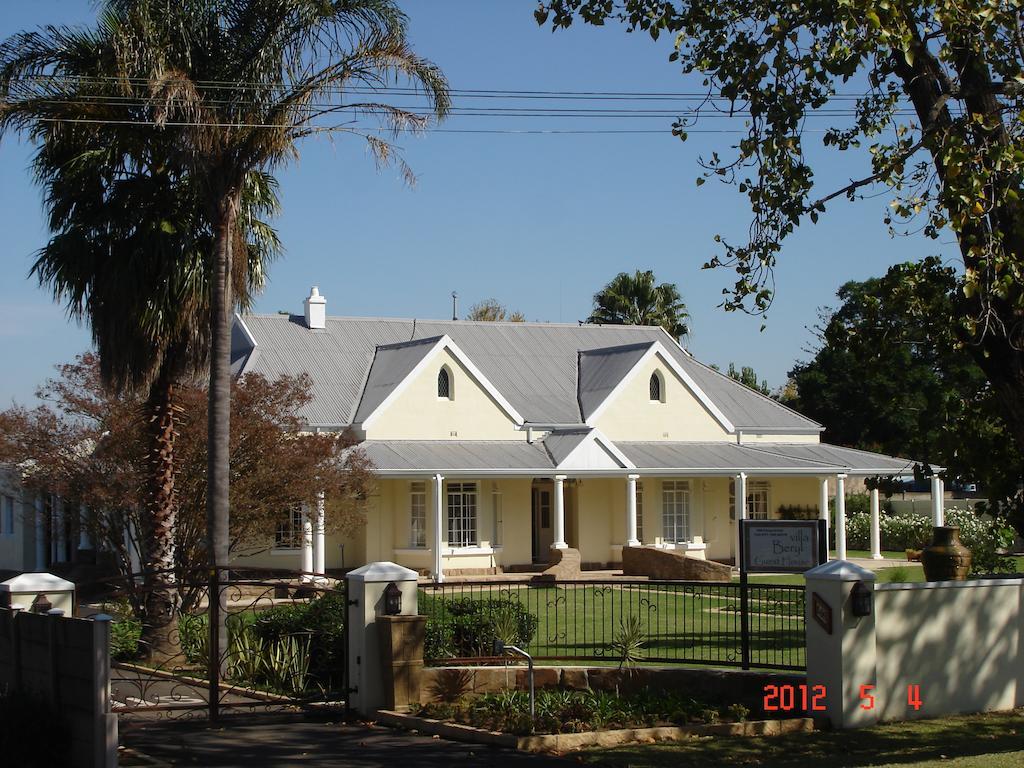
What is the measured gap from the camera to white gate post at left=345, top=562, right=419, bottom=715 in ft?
43.9

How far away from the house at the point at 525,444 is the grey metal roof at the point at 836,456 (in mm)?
99

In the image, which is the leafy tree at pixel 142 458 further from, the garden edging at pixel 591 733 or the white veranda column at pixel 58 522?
the garden edging at pixel 591 733

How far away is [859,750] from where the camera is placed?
11.7 meters

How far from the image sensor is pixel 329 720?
13.4 metres

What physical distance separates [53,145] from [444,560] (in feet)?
55.6

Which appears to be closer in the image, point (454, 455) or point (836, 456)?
point (454, 455)

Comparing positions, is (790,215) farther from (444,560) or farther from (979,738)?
(444,560)

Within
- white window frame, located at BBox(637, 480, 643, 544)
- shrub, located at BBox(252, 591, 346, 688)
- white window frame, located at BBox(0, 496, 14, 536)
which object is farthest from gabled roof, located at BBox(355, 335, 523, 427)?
shrub, located at BBox(252, 591, 346, 688)

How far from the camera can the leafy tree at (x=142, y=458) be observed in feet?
69.8

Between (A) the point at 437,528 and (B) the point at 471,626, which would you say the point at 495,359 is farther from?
(B) the point at 471,626

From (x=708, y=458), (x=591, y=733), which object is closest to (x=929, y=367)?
(x=591, y=733)

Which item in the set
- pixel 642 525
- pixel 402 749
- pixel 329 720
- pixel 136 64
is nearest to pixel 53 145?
pixel 136 64

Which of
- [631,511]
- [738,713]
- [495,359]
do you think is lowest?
[738,713]
